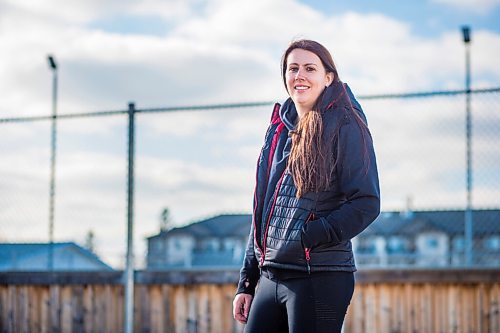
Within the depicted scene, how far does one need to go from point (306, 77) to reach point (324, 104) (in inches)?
4.8

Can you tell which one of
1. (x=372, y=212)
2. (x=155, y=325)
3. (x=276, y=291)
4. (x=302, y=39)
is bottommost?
(x=155, y=325)

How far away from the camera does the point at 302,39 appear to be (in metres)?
3.16

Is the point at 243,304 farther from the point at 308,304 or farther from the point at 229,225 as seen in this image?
the point at 229,225

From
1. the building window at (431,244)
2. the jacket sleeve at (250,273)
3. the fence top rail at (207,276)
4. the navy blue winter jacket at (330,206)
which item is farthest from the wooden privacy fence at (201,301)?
the building window at (431,244)

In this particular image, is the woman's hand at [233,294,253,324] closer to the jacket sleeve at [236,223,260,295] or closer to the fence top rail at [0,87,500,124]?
the jacket sleeve at [236,223,260,295]

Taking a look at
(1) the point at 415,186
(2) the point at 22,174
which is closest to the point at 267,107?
(1) the point at 415,186

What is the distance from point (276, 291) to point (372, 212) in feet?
1.48

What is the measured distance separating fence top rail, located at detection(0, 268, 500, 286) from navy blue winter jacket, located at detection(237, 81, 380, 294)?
3388 mm

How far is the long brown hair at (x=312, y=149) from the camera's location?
A: 2.96m

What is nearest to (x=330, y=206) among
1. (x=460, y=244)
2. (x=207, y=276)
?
(x=207, y=276)

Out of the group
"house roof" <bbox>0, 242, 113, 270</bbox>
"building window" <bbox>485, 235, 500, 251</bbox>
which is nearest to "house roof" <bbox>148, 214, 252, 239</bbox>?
"house roof" <bbox>0, 242, 113, 270</bbox>

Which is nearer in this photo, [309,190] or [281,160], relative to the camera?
[309,190]

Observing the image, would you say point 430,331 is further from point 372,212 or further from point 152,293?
point 372,212

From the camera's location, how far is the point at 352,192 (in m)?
2.95
